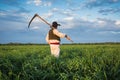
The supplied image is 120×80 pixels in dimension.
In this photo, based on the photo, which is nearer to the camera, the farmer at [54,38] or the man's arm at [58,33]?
the man's arm at [58,33]

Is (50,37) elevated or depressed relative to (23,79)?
elevated

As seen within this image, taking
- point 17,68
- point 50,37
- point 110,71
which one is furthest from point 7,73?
point 50,37

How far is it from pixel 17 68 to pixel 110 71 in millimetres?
2729

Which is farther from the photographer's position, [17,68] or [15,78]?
[17,68]

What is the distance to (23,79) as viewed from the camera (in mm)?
7164

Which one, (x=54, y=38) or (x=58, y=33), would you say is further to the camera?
(x=54, y=38)

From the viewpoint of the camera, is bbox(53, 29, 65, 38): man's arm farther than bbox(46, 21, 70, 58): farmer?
No

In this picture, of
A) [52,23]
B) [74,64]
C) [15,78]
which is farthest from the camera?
[52,23]

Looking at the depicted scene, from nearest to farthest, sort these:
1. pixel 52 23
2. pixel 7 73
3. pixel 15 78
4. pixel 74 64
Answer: pixel 15 78 → pixel 7 73 → pixel 74 64 → pixel 52 23

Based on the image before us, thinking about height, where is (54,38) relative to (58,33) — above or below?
A: below

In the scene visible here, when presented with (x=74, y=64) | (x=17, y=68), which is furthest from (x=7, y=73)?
(x=74, y=64)

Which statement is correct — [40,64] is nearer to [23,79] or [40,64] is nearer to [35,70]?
[35,70]

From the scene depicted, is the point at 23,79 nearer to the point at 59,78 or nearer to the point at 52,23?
the point at 59,78

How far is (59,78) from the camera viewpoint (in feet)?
24.6
